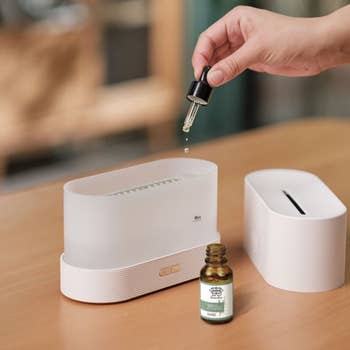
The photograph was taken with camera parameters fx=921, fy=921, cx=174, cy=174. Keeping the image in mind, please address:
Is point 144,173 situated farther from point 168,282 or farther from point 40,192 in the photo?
point 40,192

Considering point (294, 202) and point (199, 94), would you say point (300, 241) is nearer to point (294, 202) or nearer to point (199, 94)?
point (294, 202)

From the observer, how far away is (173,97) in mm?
5047

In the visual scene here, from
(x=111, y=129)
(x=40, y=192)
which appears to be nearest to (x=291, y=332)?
(x=40, y=192)

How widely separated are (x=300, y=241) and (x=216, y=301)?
0.62ft

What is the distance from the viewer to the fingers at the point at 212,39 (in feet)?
5.76

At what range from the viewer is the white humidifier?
4.72ft

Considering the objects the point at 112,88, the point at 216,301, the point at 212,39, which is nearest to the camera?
the point at 216,301

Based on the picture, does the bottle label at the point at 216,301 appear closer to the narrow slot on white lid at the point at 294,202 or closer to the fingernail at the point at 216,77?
the narrow slot on white lid at the point at 294,202

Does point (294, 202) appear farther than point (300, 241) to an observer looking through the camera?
Yes

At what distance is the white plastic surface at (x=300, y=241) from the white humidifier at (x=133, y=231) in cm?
9

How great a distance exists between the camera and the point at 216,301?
136 cm

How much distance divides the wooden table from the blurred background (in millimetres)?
2564

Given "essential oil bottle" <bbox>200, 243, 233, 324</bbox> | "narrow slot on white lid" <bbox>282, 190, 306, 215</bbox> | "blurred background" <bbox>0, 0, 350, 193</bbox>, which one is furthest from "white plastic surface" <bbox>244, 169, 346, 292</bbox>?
"blurred background" <bbox>0, 0, 350, 193</bbox>

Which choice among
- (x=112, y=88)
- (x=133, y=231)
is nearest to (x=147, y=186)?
(x=133, y=231)
